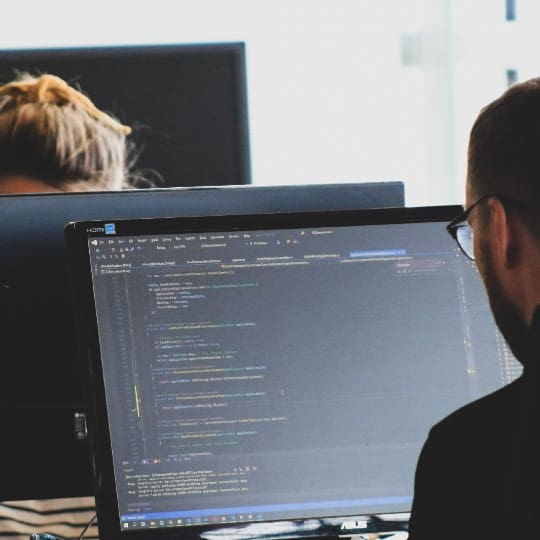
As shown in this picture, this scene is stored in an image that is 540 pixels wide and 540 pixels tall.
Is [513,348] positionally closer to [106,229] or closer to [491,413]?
[491,413]

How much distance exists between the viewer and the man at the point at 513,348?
28.4 inches

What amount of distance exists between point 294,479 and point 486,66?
2616 millimetres

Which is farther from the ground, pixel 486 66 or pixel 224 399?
pixel 486 66

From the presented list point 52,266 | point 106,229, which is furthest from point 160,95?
point 106,229

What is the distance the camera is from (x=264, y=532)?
1.13 meters

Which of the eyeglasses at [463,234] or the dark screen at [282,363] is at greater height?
the eyeglasses at [463,234]

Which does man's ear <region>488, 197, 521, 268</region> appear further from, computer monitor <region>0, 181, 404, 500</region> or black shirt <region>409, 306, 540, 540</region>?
computer monitor <region>0, 181, 404, 500</region>

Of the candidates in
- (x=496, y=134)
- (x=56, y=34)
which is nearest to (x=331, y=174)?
(x=56, y=34)

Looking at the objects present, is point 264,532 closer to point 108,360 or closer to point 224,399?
point 224,399

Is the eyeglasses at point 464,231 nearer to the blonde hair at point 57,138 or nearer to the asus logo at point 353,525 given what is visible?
the asus logo at point 353,525

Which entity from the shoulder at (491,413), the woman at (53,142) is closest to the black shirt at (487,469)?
the shoulder at (491,413)

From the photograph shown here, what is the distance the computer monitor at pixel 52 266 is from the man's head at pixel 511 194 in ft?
1.39

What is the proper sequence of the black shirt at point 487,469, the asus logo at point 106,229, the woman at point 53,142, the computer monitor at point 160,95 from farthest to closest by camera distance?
the computer monitor at point 160,95 → the woman at point 53,142 → the asus logo at point 106,229 → the black shirt at point 487,469

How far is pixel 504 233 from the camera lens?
0.83 metres
